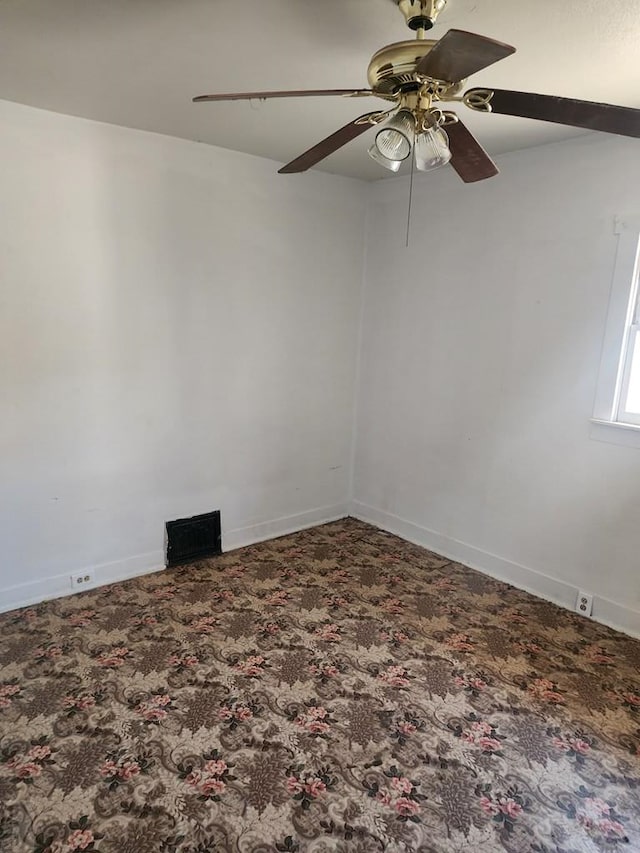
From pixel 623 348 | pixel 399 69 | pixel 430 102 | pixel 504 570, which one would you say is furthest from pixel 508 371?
pixel 399 69

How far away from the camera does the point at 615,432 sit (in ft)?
9.37

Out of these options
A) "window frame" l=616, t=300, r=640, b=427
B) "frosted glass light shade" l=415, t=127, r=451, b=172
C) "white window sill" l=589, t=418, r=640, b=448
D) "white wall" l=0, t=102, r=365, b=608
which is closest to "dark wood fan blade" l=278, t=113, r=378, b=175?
"frosted glass light shade" l=415, t=127, r=451, b=172

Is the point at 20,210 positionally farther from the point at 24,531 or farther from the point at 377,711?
the point at 377,711

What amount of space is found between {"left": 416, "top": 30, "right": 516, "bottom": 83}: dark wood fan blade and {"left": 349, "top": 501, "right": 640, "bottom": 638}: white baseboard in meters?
2.72

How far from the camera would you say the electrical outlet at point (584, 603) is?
9.84 feet

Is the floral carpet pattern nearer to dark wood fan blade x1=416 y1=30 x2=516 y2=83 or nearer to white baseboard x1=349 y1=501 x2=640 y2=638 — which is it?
white baseboard x1=349 y1=501 x2=640 y2=638

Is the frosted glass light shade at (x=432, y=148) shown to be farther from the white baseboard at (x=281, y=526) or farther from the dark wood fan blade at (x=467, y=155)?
the white baseboard at (x=281, y=526)

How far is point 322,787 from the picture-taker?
1.89m

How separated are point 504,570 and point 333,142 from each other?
2.70 meters

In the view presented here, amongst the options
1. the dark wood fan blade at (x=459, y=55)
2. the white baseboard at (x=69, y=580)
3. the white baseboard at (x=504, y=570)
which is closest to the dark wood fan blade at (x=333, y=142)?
the dark wood fan blade at (x=459, y=55)

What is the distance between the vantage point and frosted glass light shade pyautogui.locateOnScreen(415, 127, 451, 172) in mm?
1562

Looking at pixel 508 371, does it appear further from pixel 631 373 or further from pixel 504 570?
pixel 504 570

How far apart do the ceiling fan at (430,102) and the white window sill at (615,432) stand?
1.67 metres

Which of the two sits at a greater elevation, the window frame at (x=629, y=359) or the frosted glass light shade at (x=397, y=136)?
the frosted glass light shade at (x=397, y=136)
